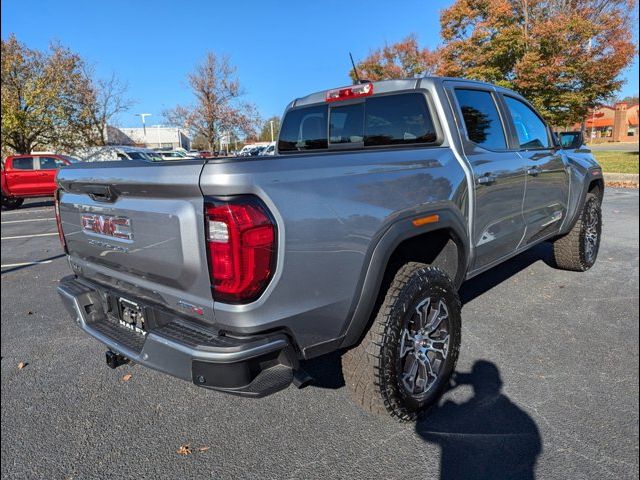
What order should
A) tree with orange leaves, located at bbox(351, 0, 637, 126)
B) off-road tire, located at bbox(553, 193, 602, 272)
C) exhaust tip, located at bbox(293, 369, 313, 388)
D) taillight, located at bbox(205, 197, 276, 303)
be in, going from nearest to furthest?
taillight, located at bbox(205, 197, 276, 303), exhaust tip, located at bbox(293, 369, 313, 388), off-road tire, located at bbox(553, 193, 602, 272), tree with orange leaves, located at bbox(351, 0, 637, 126)

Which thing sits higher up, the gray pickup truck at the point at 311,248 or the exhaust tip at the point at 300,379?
the gray pickup truck at the point at 311,248

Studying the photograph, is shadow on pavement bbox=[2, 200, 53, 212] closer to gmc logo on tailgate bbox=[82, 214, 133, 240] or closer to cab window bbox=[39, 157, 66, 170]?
cab window bbox=[39, 157, 66, 170]

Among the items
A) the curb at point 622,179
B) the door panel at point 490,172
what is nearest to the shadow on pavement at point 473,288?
the door panel at point 490,172

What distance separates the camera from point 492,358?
3086 millimetres

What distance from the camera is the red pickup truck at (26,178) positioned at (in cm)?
1449

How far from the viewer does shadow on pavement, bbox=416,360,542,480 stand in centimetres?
205

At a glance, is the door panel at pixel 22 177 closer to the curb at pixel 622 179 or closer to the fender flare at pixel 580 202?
the fender flare at pixel 580 202

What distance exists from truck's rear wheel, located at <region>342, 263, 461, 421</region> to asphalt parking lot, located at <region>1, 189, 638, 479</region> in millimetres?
177

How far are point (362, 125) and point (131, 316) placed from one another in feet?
7.07

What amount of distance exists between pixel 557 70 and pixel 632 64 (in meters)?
2.55

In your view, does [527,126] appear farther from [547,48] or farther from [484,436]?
[547,48]

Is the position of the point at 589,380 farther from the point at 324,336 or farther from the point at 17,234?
the point at 17,234

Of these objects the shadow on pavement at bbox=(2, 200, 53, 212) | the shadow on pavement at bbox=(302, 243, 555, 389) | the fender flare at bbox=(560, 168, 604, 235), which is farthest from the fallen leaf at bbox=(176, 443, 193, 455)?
the shadow on pavement at bbox=(2, 200, 53, 212)

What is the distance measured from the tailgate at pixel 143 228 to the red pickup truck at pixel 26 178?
14362 millimetres
